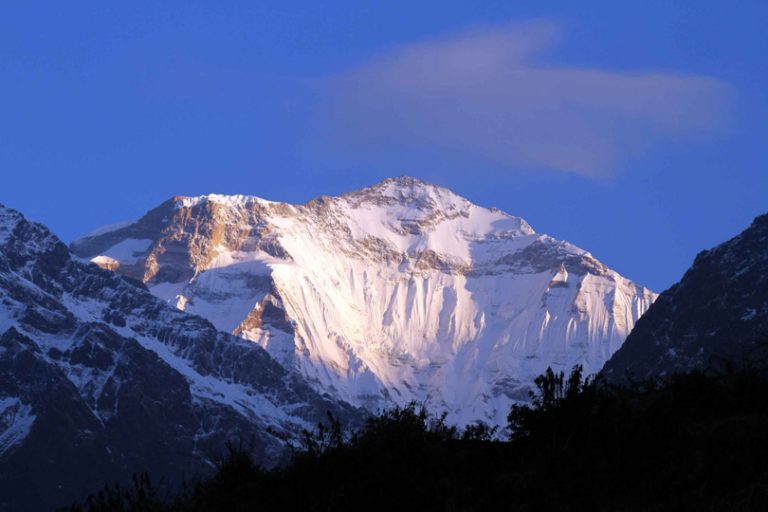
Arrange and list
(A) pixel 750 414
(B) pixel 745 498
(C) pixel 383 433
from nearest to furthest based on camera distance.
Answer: (B) pixel 745 498
(A) pixel 750 414
(C) pixel 383 433

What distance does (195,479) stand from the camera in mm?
23859

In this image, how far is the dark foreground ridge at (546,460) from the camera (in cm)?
2039

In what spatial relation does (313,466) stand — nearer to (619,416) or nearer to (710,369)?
(619,416)

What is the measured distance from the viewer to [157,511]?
22375mm

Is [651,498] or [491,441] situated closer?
[651,498]

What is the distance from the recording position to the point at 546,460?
71.9 ft

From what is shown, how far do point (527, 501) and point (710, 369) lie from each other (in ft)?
15.3

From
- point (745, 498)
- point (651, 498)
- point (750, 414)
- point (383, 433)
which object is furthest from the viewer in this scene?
point (383, 433)

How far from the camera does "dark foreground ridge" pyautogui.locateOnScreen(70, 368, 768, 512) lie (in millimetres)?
20391

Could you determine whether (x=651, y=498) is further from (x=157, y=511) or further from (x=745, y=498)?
(x=157, y=511)

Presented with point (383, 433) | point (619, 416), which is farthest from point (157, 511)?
point (619, 416)

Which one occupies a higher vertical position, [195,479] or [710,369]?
[710,369]

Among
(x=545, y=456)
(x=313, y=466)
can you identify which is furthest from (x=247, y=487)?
(x=545, y=456)

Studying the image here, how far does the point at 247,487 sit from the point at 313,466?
2.99 ft
